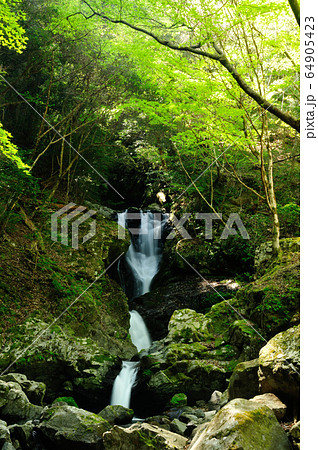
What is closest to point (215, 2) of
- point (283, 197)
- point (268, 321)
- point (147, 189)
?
point (268, 321)

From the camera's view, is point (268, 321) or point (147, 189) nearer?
point (268, 321)

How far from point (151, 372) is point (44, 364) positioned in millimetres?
2134

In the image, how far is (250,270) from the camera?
1125 centimetres

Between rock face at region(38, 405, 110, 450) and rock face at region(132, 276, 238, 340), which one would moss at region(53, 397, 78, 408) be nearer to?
rock face at region(38, 405, 110, 450)

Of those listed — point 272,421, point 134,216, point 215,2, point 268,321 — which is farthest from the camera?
point 134,216

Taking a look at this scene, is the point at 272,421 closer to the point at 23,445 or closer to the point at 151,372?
the point at 23,445

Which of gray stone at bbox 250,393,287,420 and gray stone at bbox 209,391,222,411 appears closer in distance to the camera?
gray stone at bbox 250,393,287,420

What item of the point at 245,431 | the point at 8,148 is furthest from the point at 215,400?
the point at 8,148

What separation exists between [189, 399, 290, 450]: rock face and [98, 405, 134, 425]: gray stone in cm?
300

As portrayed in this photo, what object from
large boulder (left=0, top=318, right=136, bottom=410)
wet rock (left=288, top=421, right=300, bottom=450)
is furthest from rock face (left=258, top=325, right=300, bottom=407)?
large boulder (left=0, top=318, right=136, bottom=410)

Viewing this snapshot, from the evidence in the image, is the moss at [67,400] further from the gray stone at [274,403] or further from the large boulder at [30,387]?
the gray stone at [274,403]

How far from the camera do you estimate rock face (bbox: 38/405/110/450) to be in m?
4.09

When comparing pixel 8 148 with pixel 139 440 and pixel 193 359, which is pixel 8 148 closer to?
pixel 139 440

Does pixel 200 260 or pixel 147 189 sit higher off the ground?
pixel 147 189
